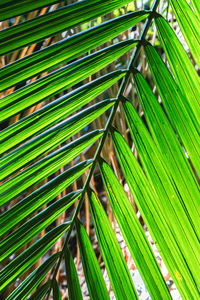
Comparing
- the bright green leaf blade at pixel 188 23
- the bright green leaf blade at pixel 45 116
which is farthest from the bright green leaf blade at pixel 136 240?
the bright green leaf blade at pixel 188 23

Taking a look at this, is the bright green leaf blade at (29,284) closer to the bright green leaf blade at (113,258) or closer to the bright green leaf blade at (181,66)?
the bright green leaf blade at (113,258)

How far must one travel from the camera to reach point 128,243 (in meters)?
0.47

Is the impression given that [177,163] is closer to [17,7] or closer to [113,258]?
[113,258]

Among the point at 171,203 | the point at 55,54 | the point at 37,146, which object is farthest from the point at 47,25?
the point at 171,203

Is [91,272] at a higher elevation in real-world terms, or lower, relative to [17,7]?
lower

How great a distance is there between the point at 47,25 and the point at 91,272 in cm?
36

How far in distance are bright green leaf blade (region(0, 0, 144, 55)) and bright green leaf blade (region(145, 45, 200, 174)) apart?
0.11 m

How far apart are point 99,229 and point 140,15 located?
0.32 meters

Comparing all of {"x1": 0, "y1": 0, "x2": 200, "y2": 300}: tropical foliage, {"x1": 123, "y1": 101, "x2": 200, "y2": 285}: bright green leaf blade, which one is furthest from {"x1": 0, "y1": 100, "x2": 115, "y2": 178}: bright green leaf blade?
{"x1": 123, "y1": 101, "x2": 200, "y2": 285}: bright green leaf blade

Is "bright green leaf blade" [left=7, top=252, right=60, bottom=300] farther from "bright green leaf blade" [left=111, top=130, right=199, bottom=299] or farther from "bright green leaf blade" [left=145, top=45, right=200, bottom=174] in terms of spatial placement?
"bright green leaf blade" [left=145, top=45, right=200, bottom=174]

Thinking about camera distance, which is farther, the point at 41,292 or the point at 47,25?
the point at 41,292

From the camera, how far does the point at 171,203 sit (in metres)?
0.44

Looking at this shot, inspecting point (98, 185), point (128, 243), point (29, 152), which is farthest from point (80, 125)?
point (98, 185)

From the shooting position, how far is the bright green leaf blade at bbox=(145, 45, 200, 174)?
42 centimetres
